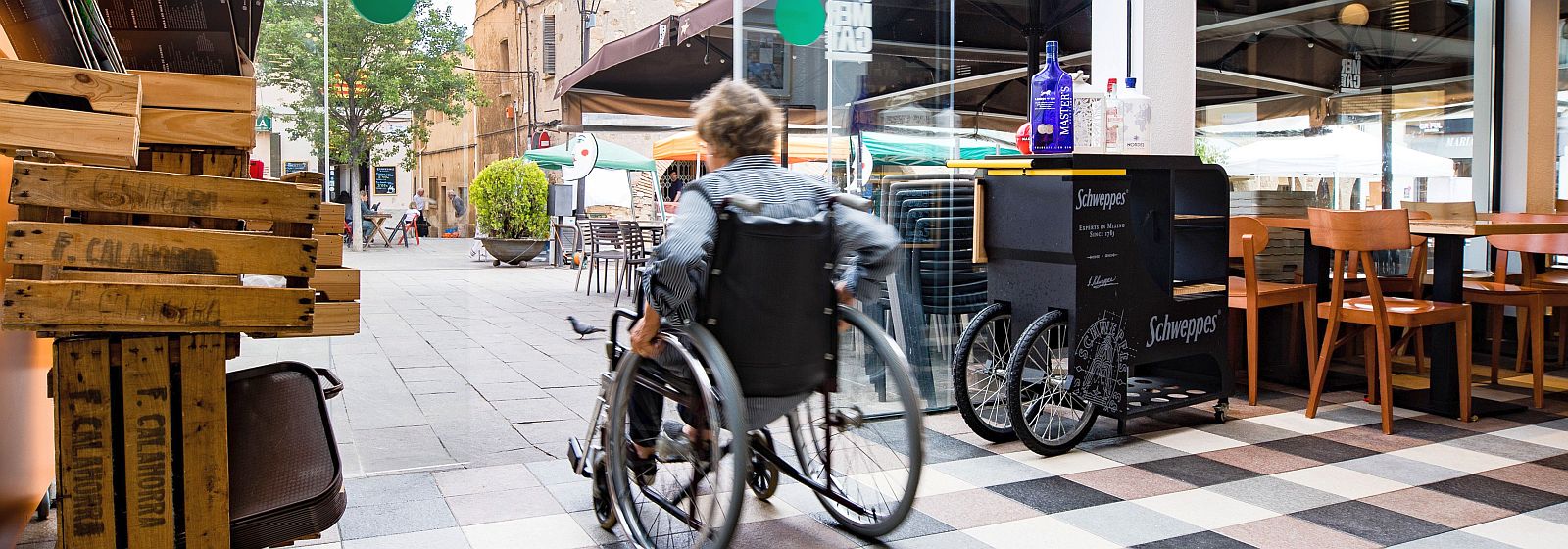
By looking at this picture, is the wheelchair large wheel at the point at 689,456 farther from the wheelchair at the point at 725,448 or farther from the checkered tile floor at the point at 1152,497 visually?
the checkered tile floor at the point at 1152,497

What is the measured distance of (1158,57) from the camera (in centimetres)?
463

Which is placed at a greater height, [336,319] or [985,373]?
[336,319]

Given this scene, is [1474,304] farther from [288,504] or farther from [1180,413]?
[288,504]

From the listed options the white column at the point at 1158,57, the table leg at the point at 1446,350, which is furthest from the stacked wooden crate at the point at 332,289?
the table leg at the point at 1446,350

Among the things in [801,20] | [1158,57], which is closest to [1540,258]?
[1158,57]

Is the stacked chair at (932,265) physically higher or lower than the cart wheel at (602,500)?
higher

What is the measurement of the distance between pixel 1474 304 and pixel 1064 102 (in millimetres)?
3731

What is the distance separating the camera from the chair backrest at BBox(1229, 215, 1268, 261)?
4.78 meters

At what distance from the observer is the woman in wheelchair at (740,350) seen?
2502 mm

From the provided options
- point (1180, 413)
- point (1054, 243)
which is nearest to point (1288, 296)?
point (1180, 413)

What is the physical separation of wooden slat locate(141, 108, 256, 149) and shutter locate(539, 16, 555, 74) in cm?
373

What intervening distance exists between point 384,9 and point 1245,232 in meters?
3.56

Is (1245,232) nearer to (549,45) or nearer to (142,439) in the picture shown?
(549,45)

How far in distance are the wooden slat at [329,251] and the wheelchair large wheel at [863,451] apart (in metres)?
1.27
